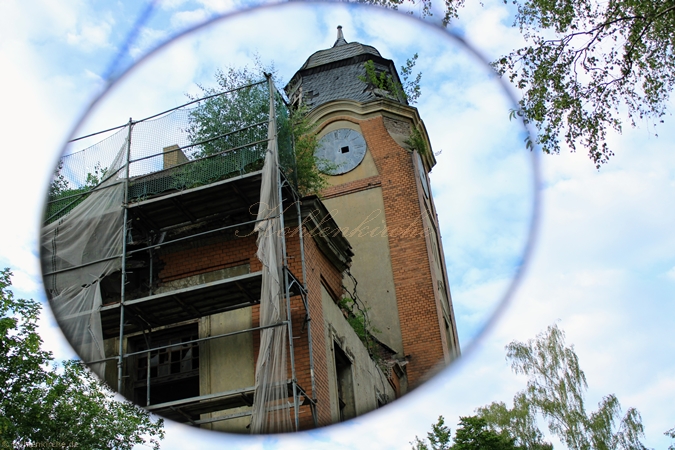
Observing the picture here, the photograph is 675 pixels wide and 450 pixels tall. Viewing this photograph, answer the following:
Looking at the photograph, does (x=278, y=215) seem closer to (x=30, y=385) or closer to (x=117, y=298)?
(x=117, y=298)

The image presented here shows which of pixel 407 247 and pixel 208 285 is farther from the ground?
pixel 407 247

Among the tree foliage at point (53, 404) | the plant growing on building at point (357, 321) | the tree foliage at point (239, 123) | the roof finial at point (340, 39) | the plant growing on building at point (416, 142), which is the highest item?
the roof finial at point (340, 39)

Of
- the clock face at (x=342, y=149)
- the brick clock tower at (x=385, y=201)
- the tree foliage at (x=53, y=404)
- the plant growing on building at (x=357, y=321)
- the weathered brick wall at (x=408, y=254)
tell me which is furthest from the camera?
the clock face at (x=342, y=149)

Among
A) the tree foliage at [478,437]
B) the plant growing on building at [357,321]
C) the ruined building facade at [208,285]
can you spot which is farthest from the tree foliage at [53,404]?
the tree foliage at [478,437]

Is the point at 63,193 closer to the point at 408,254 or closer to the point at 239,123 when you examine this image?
the point at 239,123

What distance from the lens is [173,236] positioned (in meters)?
13.3

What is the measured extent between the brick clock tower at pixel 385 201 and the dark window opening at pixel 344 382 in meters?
4.19

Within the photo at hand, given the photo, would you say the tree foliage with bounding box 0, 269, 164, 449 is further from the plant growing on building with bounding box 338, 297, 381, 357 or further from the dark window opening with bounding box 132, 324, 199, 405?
the plant growing on building with bounding box 338, 297, 381, 357

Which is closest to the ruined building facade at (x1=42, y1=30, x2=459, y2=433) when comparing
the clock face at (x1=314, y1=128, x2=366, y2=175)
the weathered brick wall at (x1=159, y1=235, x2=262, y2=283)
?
the weathered brick wall at (x1=159, y1=235, x2=262, y2=283)

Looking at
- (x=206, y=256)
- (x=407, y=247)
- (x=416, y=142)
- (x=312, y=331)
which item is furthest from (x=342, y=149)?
(x=312, y=331)

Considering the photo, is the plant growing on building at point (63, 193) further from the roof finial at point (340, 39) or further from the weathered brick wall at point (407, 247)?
the roof finial at point (340, 39)

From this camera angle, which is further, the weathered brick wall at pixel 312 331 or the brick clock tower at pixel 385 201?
the brick clock tower at pixel 385 201

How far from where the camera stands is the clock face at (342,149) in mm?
23062

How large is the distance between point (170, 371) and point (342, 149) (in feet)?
40.3
